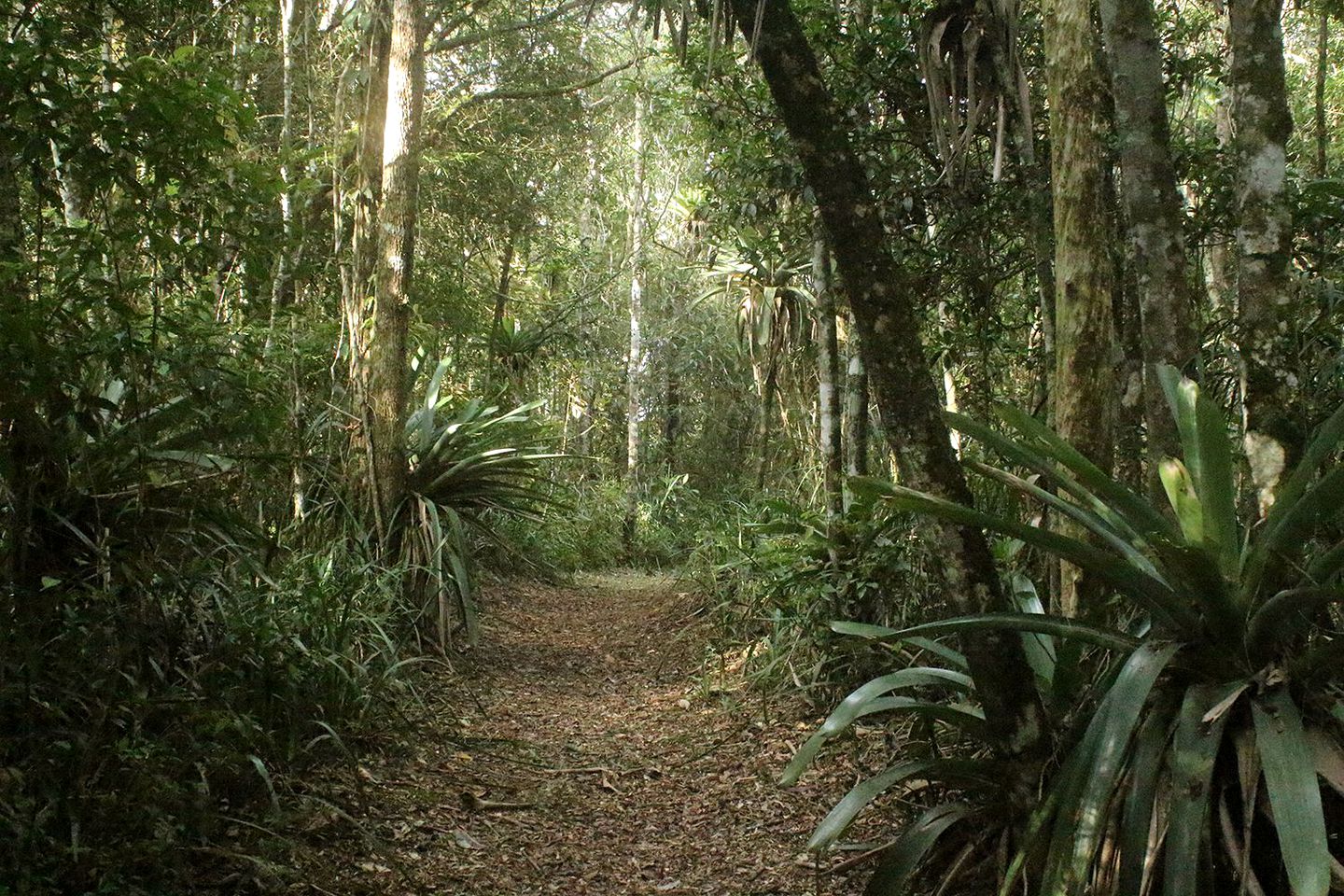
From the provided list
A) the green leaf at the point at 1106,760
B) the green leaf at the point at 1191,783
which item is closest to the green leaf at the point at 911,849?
the green leaf at the point at 1106,760

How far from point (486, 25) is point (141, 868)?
38.7ft

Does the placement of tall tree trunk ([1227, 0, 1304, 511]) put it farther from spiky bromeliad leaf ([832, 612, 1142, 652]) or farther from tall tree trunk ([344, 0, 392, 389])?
tall tree trunk ([344, 0, 392, 389])

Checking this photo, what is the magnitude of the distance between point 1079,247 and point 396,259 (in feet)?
14.6

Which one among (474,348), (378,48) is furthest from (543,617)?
(474,348)

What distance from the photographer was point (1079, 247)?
371 centimetres

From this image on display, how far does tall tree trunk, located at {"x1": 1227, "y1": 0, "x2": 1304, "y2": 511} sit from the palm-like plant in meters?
4.51

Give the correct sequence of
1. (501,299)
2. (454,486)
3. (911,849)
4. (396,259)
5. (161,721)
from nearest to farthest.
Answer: (911,849)
(161,721)
(396,259)
(454,486)
(501,299)

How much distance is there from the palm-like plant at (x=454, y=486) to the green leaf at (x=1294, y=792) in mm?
4812

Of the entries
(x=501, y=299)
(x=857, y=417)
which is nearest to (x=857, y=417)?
(x=857, y=417)

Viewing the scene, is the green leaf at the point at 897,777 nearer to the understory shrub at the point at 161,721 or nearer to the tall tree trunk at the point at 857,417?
the understory shrub at the point at 161,721

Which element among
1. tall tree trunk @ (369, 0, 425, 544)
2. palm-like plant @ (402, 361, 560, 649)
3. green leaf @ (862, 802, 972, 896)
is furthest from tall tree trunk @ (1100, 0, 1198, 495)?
tall tree trunk @ (369, 0, 425, 544)

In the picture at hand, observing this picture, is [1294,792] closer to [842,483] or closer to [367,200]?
[842,483]

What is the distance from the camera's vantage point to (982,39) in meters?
4.30

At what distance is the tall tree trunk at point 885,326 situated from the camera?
281cm
